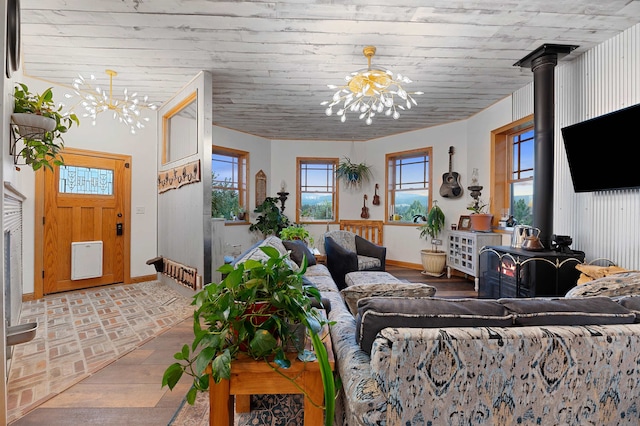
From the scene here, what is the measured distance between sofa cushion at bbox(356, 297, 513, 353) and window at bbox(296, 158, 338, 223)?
5.85 metres

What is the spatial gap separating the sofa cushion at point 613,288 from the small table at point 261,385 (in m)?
1.52

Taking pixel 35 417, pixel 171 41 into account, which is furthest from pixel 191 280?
pixel 171 41

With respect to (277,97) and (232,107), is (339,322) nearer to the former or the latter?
(277,97)

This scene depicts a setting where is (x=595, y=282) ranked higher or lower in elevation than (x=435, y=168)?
lower

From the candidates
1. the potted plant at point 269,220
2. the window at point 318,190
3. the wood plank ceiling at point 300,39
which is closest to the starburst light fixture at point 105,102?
the wood plank ceiling at point 300,39

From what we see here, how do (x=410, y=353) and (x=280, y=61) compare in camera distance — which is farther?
(x=280, y=61)

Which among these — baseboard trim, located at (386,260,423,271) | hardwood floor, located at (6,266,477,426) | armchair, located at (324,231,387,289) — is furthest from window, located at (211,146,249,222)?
hardwood floor, located at (6,266,477,426)

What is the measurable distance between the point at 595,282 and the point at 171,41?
3.91 m

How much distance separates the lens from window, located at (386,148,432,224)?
6344 mm

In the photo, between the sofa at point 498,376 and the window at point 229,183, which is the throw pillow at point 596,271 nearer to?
the sofa at point 498,376

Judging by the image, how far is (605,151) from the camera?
2898 mm

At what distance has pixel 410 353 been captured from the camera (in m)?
1.13

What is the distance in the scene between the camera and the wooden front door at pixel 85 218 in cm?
426

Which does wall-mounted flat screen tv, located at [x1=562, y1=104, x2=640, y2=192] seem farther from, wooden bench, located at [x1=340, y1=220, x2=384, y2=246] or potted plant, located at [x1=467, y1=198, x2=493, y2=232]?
wooden bench, located at [x1=340, y1=220, x2=384, y2=246]
